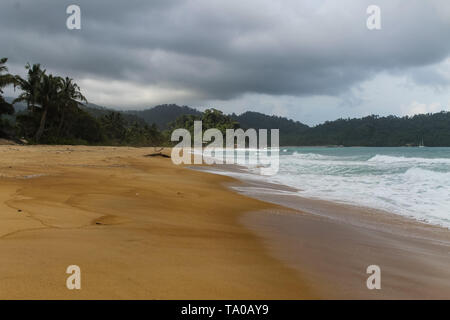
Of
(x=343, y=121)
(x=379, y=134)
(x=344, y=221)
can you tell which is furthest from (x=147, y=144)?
(x=343, y=121)

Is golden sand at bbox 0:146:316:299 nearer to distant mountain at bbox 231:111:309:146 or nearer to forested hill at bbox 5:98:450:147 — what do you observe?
forested hill at bbox 5:98:450:147

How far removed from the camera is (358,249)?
2.95 m

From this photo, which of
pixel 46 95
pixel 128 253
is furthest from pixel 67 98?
pixel 128 253

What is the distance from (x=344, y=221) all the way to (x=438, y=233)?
4.40 feet

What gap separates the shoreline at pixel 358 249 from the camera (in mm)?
2018

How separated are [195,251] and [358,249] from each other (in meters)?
1.81

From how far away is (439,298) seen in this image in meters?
1.91

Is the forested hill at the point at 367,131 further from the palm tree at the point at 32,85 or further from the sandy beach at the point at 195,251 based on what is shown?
the sandy beach at the point at 195,251

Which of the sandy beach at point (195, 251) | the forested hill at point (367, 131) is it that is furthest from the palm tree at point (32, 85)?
the forested hill at point (367, 131)

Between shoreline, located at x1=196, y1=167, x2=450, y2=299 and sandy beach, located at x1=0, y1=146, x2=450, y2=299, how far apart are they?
0.01 metres

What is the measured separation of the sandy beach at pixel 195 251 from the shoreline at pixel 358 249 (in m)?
0.01

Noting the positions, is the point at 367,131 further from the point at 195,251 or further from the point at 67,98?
the point at 195,251
